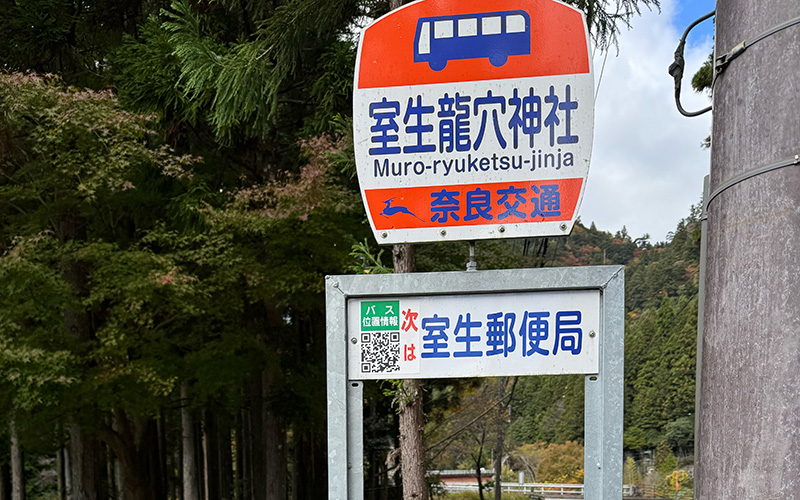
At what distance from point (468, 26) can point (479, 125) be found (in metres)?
0.33

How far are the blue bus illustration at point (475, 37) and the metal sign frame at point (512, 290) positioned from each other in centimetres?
73

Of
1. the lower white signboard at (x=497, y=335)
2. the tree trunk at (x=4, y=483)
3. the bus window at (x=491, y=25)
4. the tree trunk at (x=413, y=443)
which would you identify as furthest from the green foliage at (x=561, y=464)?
Answer: the bus window at (x=491, y=25)

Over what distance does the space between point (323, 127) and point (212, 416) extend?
585 inches

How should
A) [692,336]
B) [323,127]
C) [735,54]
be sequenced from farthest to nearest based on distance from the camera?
1. [692,336]
2. [323,127]
3. [735,54]

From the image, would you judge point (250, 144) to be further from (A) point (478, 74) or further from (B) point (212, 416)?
(B) point (212, 416)

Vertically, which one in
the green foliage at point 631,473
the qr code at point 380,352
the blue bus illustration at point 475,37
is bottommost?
the green foliage at point 631,473

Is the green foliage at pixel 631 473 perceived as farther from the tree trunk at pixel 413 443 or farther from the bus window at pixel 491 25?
the bus window at pixel 491 25

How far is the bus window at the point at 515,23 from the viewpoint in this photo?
225 centimetres

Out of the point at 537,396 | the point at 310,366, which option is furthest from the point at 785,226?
the point at 537,396

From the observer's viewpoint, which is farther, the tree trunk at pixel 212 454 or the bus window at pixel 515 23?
the tree trunk at pixel 212 454

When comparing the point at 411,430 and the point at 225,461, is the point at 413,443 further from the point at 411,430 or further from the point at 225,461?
the point at 225,461

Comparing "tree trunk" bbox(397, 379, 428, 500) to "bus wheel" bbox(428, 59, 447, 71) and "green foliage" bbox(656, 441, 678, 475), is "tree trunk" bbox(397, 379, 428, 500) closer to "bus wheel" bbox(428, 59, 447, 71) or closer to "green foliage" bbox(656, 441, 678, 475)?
"bus wheel" bbox(428, 59, 447, 71)

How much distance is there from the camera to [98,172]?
29.0 feet

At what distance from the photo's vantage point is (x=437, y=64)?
7.41 ft
